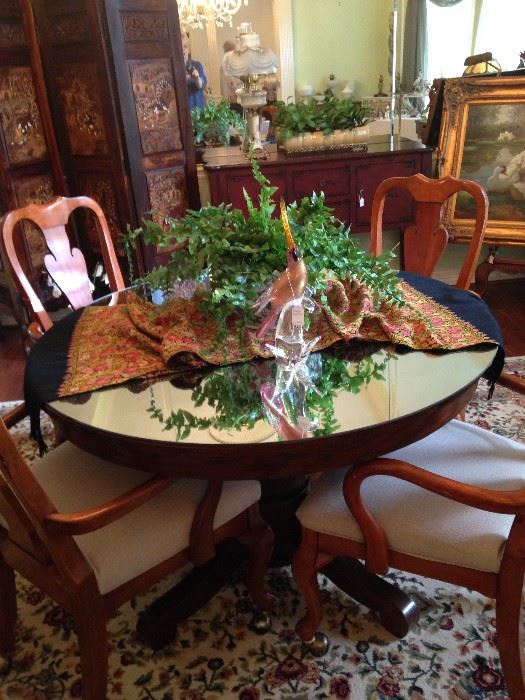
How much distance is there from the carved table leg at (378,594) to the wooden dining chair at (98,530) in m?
0.24

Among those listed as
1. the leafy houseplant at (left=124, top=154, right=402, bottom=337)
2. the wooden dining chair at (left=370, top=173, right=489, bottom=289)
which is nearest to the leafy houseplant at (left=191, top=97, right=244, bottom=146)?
the wooden dining chair at (left=370, top=173, right=489, bottom=289)

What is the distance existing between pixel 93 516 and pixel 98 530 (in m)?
0.18

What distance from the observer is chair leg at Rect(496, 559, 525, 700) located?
1124 millimetres

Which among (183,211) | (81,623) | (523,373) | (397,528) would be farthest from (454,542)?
(183,211)

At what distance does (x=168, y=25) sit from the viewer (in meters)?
2.96

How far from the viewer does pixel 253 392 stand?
123cm

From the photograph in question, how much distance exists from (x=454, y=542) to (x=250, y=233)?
830 millimetres

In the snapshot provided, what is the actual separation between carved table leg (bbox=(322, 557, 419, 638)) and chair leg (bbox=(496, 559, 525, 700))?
0.28 m

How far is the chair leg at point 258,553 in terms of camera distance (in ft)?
4.75

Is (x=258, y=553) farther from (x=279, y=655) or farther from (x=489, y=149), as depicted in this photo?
(x=489, y=149)

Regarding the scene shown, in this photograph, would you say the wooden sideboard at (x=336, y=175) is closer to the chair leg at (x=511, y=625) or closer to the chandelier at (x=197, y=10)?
the chandelier at (x=197, y=10)

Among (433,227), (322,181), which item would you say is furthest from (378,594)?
(322,181)

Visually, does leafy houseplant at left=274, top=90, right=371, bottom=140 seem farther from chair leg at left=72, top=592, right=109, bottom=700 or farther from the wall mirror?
the wall mirror

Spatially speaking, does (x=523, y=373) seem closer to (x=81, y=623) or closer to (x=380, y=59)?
(x=81, y=623)
